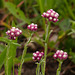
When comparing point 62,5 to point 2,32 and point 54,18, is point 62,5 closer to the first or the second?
point 2,32

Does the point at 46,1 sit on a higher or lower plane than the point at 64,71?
higher

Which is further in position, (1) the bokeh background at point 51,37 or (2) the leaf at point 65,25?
(2) the leaf at point 65,25

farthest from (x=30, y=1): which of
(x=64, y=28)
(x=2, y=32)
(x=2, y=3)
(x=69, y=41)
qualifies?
(x=69, y=41)

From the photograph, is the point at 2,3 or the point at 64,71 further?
the point at 2,3

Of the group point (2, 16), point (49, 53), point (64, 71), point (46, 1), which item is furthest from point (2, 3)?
point (64, 71)

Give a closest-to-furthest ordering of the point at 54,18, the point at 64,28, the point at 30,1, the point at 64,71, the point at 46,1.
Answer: the point at 54,18, the point at 64,71, the point at 64,28, the point at 46,1, the point at 30,1

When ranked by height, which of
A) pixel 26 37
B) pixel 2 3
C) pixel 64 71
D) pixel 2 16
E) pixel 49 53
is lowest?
pixel 64 71

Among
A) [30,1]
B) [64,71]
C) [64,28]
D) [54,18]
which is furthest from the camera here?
[30,1]

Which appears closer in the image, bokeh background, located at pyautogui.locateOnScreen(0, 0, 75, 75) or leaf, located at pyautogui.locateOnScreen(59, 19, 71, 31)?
bokeh background, located at pyautogui.locateOnScreen(0, 0, 75, 75)

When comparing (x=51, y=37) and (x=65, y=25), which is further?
(x=51, y=37)

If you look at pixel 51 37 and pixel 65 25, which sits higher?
pixel 65 25
